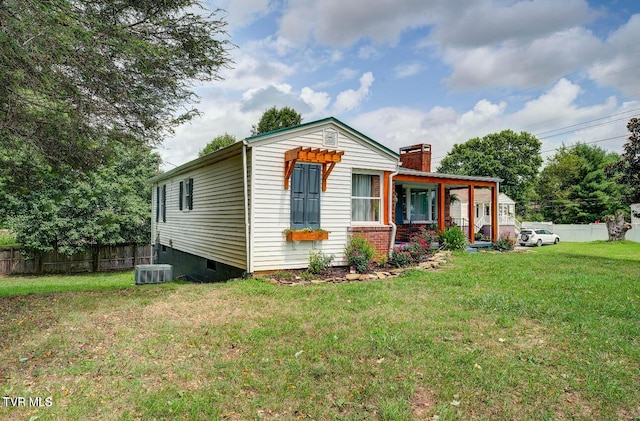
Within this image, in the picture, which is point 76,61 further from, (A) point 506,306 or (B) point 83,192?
(B) point 83,192

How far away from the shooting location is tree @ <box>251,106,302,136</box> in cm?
3030

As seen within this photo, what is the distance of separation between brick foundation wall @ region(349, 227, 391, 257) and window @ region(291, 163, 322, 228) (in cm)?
135

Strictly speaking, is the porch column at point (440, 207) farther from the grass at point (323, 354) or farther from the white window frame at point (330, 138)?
the grass at point (323, 354)

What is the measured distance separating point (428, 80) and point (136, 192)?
16261mm

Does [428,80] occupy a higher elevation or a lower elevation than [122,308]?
higher

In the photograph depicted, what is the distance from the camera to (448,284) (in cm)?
812

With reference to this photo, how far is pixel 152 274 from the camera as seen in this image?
9359 millimetres

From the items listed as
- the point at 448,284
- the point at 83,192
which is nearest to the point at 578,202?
the point at 448,284

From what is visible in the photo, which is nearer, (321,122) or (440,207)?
(321,122)

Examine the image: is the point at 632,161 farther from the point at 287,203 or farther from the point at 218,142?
the point at 218,142

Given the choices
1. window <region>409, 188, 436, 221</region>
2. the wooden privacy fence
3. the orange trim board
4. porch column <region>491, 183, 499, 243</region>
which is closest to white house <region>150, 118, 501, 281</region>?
the orange trim board

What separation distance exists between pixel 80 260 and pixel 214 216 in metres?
12.8

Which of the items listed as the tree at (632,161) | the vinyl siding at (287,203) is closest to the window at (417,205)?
the vinyl siding at (287,203)

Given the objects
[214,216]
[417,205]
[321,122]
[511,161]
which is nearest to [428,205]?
[417,205]
